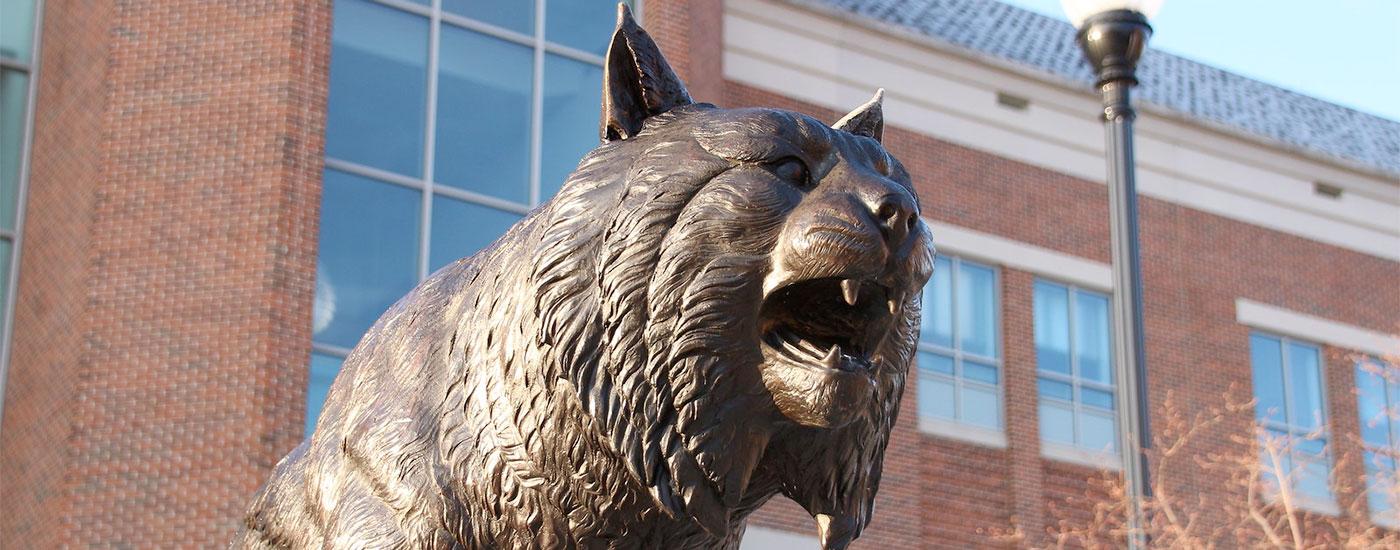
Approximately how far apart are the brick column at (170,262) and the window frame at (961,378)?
27.1 feet

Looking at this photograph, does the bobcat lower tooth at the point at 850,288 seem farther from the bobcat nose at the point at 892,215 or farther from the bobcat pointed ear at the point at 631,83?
the bobcat pointed ear at the point at 631,83

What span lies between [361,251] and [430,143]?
1227 mm

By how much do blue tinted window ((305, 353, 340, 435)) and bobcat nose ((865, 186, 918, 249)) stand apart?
14109mm


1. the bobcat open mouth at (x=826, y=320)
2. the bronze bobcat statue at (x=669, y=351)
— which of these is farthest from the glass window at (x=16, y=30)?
the bobcat open mouth at (x=826, y=320)

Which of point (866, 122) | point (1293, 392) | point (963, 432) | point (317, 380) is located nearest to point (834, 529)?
point (866, 122)

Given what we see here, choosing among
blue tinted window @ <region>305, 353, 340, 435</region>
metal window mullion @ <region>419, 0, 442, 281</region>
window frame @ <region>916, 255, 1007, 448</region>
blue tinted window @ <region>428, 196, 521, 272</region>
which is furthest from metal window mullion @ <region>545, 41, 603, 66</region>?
window frame @ <region>916, 255, 1007, 448</region>

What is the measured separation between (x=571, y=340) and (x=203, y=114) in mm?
14765

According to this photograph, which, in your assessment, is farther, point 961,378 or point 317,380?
point 961,378

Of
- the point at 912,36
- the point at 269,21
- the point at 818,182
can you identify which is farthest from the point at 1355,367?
the point at 818,182

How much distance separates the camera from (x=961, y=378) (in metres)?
22.3

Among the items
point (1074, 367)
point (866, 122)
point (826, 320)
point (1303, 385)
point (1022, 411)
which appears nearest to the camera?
point (826, 320)

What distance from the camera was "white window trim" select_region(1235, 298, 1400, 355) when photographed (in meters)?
25.1

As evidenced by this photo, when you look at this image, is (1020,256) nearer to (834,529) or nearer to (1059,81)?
(1059,81)

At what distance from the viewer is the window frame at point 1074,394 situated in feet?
74.7
